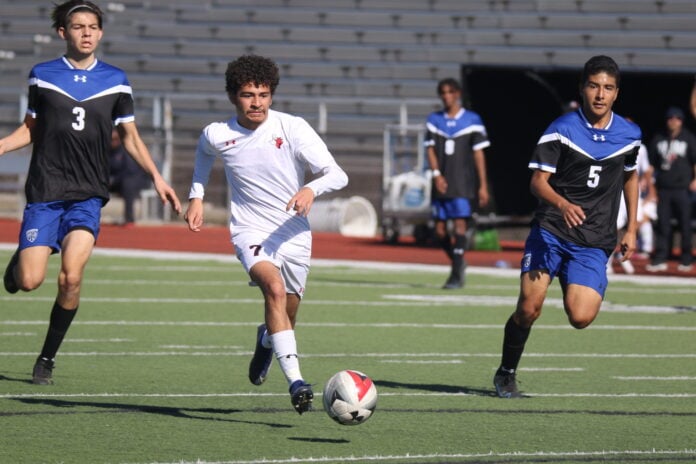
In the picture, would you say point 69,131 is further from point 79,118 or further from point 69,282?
point 69,282

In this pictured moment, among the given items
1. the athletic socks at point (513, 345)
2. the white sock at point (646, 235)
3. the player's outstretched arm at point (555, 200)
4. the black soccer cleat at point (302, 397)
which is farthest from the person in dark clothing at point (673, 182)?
the black soccer cleat at point (302, 397)

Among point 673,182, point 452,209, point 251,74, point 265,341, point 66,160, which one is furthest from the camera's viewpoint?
point 673,182

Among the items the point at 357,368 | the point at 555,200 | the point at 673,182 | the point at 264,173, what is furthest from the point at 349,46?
the point at 264,173

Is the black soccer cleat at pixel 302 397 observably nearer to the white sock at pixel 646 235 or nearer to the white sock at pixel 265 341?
the white sock at pixel 265 341

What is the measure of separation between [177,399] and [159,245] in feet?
45.2

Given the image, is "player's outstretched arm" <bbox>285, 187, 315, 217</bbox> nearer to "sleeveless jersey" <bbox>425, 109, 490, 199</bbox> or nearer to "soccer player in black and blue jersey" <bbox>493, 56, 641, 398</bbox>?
"soccer player in black and blue jersey" <bbox>493, 56, 641, 398</bbox>

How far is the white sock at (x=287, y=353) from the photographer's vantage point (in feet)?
22.1

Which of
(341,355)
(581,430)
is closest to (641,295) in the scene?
(341,355)

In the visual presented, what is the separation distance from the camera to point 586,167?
7.91 m

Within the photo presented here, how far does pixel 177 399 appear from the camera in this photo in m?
7.78

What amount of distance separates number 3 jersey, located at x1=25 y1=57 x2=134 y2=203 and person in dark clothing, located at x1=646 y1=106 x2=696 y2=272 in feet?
39.2

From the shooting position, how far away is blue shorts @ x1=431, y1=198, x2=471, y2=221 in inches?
594

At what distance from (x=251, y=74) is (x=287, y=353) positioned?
1434mm

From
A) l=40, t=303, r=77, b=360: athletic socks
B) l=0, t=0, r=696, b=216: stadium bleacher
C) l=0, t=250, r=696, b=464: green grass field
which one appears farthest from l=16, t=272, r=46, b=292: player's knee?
l=0, t=0, r=696, b=216: stadium bleacher
